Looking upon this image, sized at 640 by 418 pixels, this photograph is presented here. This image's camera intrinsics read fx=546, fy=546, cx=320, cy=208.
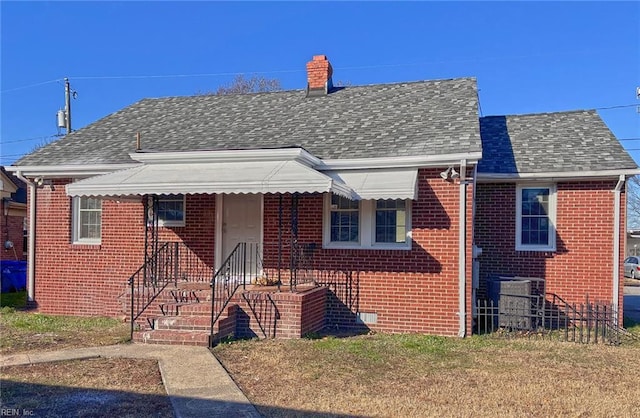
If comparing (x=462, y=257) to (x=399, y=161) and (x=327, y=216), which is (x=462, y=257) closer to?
(x=399, y=161)

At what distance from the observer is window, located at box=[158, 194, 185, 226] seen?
11.6 metres

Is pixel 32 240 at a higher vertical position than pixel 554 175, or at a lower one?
lower

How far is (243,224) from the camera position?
450 inches

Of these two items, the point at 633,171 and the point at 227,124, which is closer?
the point at 633,171

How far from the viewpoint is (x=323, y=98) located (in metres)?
14.4

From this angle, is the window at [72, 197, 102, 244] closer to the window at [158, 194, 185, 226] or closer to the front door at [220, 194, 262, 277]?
the window at [158, 194, 185, 226]

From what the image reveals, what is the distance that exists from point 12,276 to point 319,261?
11.3 metres

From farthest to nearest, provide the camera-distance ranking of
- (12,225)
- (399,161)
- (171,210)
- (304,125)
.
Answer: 1. (12,225)
2. (304,125)
3. (171,210)
4. (399,161)

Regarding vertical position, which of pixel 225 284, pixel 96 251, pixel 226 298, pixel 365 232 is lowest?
pixel 226 298

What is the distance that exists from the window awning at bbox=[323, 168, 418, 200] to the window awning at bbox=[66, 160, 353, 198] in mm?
280

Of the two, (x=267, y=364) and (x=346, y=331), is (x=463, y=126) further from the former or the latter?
(x=267, y=364)

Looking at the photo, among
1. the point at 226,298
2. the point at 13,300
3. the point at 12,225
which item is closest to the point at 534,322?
the point at 226,298

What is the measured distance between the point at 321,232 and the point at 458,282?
277 centimetres

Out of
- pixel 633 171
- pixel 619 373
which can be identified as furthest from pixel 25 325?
pixel 633 171
